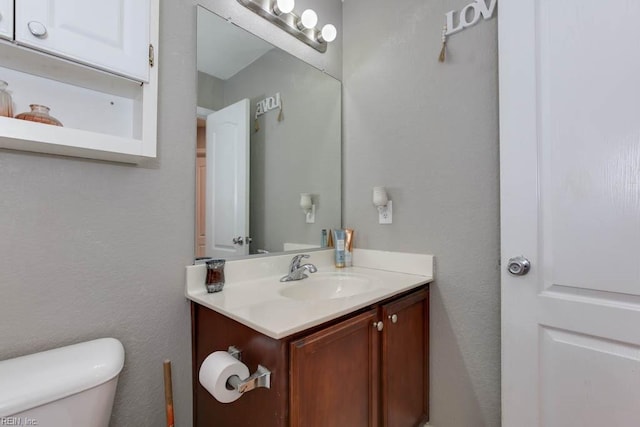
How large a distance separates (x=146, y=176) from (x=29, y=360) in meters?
0.61

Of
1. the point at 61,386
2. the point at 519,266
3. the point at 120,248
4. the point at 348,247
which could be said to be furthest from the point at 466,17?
the point at 61,386

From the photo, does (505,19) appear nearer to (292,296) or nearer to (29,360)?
(292,296)

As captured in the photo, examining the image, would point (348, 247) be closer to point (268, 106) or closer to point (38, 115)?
point (268, 106)

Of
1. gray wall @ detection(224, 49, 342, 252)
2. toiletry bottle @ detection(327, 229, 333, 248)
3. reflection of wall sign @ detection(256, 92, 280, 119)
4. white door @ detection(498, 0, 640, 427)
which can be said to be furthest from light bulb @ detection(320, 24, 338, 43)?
toiletry bottle @ detection(327, 229, 333, 248)

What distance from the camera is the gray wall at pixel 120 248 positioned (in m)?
0.84

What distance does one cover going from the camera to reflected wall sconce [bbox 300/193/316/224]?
5.48ft

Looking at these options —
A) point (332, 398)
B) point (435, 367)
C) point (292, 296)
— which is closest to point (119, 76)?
point (292, 296)

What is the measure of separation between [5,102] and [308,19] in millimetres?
1332

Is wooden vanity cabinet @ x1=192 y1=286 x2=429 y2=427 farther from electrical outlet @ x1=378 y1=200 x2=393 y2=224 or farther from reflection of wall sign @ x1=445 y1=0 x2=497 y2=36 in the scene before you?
reflection of wall sign @ x1=445 y1=0 x2=497 y2=36

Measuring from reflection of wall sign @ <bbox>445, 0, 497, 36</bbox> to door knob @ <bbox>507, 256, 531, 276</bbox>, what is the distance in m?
1.02

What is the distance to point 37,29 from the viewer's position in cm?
75

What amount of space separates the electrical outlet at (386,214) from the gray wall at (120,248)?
3.13 ft

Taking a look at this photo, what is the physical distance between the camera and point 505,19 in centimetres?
113

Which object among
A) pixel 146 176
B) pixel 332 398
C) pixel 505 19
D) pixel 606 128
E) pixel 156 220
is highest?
pixel 505 19
